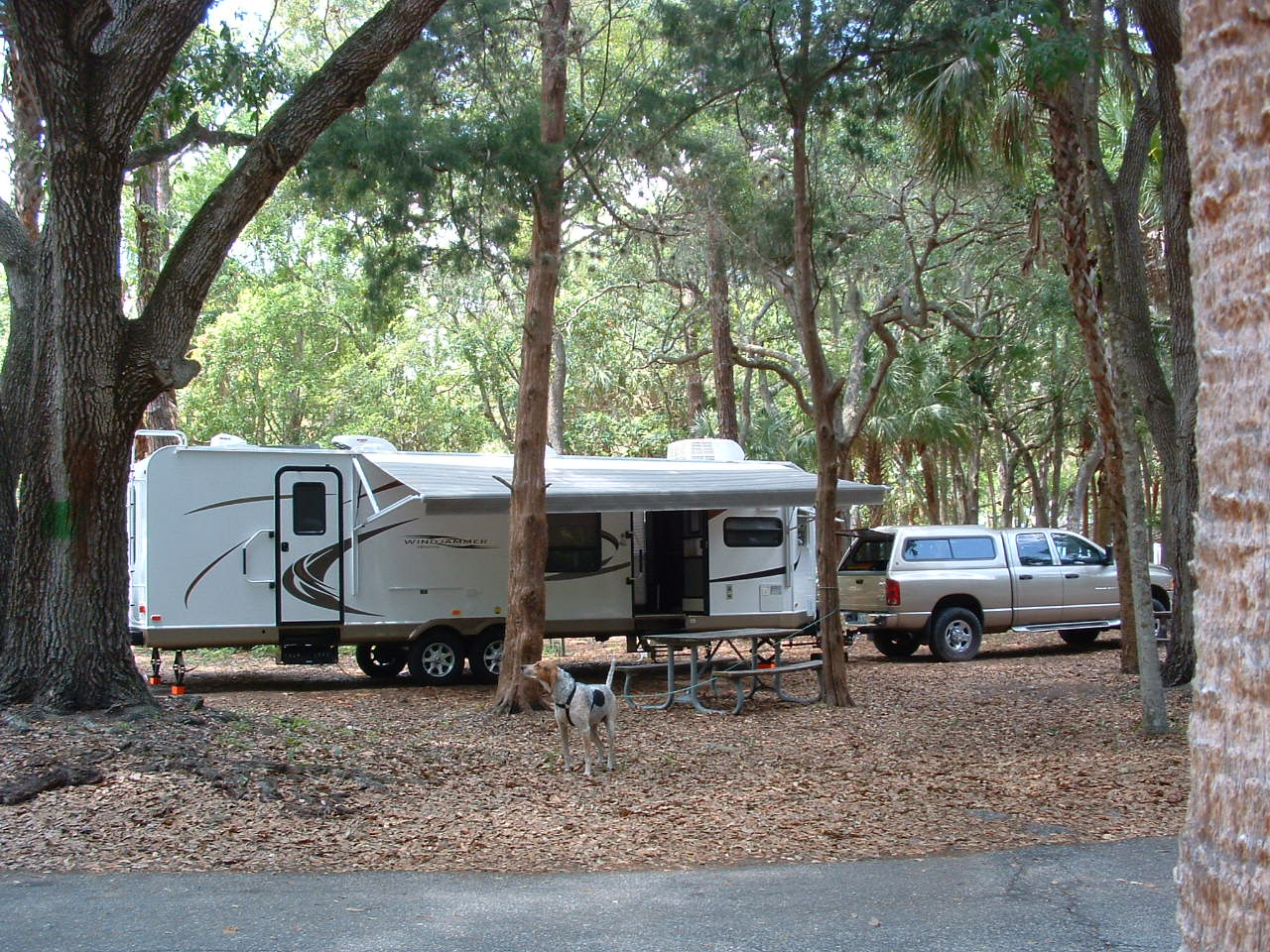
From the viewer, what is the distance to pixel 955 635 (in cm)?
1519

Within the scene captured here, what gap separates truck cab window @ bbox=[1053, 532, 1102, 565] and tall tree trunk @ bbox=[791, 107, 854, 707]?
20.9 ft

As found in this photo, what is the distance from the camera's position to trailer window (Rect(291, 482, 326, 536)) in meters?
12.4

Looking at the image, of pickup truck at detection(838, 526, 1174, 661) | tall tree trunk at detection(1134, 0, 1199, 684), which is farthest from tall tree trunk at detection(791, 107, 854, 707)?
pickup truck at detection(838, 526, 1174, 661)

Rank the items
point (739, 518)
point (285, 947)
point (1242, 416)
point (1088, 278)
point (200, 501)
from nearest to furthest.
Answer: point (1242, 416) → point (285, 947) → point (1088, 278) → point (200, 501) → point (739, 518)

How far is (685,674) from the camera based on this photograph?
1358cm

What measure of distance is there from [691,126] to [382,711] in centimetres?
701

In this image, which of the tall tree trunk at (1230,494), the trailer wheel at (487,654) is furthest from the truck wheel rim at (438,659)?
the tall tree trunk at (1230,494)

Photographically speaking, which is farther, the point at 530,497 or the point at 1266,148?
the point at 530,497

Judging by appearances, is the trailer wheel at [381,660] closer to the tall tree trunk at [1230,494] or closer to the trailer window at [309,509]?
the trailer window at [309,509]

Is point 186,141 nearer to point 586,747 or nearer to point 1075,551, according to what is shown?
point 586,747

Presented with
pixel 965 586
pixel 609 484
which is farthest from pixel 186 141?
pixel 965 586

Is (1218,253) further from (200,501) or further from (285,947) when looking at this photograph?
(200,501)

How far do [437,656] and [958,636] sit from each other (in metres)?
6.62

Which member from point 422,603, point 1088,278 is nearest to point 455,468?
point 422,603
